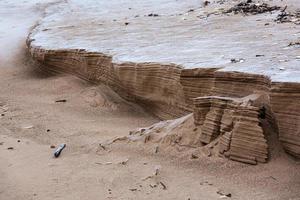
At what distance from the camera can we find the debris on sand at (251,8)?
5.32 m

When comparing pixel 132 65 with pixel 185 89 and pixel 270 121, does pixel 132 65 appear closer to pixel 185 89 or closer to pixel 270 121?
pixel 185 89

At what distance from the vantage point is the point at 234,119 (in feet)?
9.58

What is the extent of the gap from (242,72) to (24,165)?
125cm

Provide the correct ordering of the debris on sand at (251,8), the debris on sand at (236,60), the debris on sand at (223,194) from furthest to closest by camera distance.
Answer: the debris on sand at (251,8) < the debris on sand at (236,60) < the debris on sand at (223,194)

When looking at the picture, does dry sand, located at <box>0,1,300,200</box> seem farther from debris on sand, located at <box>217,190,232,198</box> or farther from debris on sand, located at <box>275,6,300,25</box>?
debris on sand, located at <box>275,6,300,25</box>

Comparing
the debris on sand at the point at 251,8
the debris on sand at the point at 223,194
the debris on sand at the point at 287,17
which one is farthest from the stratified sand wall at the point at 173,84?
the debris on sand at the point at 251,8

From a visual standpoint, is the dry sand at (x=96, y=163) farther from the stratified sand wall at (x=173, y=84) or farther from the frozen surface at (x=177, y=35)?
the frozen surface at (x=177, y=35)

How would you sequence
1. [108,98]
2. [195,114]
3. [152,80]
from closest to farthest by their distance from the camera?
[195,114] → [152,80] → [108,98]

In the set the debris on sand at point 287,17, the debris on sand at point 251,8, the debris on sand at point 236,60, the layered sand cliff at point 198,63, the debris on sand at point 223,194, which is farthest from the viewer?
the debris on sand at point 251,8

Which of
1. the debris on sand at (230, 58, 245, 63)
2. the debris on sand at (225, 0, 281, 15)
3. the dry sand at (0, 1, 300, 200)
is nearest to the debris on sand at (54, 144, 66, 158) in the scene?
the dry sand at (0, 1, 300, 200)

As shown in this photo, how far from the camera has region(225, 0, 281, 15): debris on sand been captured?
5.32 metres

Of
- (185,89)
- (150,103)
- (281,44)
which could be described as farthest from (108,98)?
(281,44)

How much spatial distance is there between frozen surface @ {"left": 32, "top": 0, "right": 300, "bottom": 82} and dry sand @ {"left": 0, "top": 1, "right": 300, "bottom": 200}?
404mm

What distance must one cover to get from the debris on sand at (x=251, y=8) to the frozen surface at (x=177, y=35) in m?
0.16
